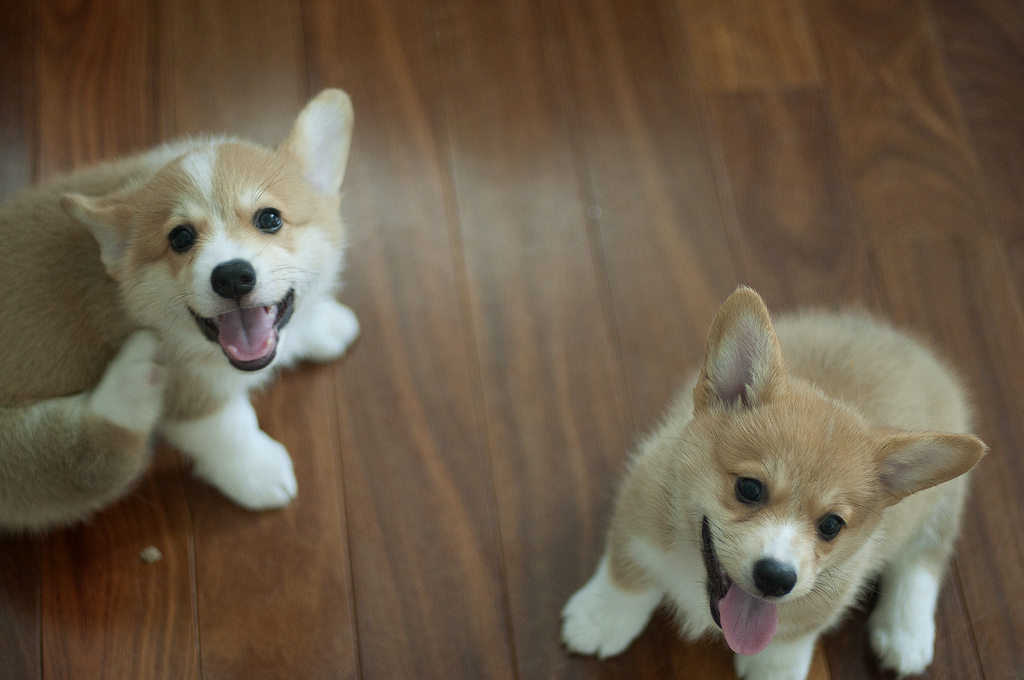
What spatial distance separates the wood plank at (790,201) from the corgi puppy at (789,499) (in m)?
0.35

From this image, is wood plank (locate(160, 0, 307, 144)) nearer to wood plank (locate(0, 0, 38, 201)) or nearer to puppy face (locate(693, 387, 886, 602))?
wood plank (locate(0, 0, 38, 201))

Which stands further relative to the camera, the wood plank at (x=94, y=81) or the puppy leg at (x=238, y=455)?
the wood plank at (x=94, y=81)

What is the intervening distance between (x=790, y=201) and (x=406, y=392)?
1.21 meters

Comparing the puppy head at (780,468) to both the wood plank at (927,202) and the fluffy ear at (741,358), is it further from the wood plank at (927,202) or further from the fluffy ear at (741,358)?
the wood plank at (927,202)

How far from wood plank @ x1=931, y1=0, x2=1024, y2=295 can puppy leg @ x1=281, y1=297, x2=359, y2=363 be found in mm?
1839

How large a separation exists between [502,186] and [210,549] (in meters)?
1.19

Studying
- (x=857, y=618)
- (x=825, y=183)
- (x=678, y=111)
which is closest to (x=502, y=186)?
(x=678, y=111)

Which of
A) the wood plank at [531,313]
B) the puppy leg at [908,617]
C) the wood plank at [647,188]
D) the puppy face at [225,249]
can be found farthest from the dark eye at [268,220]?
the puppy leg at [908,617]

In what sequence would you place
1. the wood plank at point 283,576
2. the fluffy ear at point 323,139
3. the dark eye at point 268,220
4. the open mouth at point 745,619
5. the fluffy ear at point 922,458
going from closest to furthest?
1. the fluffy ear at point 922,458
2. the open mouth at point 745,619
3. the dark eye at point 268,220
4. the fluffy ear at point 323,139
5. the wood plank at point 283,576

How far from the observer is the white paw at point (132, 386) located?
1537mm

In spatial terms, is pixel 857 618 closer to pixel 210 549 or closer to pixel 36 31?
pixel 210 549

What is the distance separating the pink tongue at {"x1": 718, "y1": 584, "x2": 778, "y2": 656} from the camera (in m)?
1.42

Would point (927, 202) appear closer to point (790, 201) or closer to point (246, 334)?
point (790, 201)

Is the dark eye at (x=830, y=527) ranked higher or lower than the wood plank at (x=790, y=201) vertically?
lower
